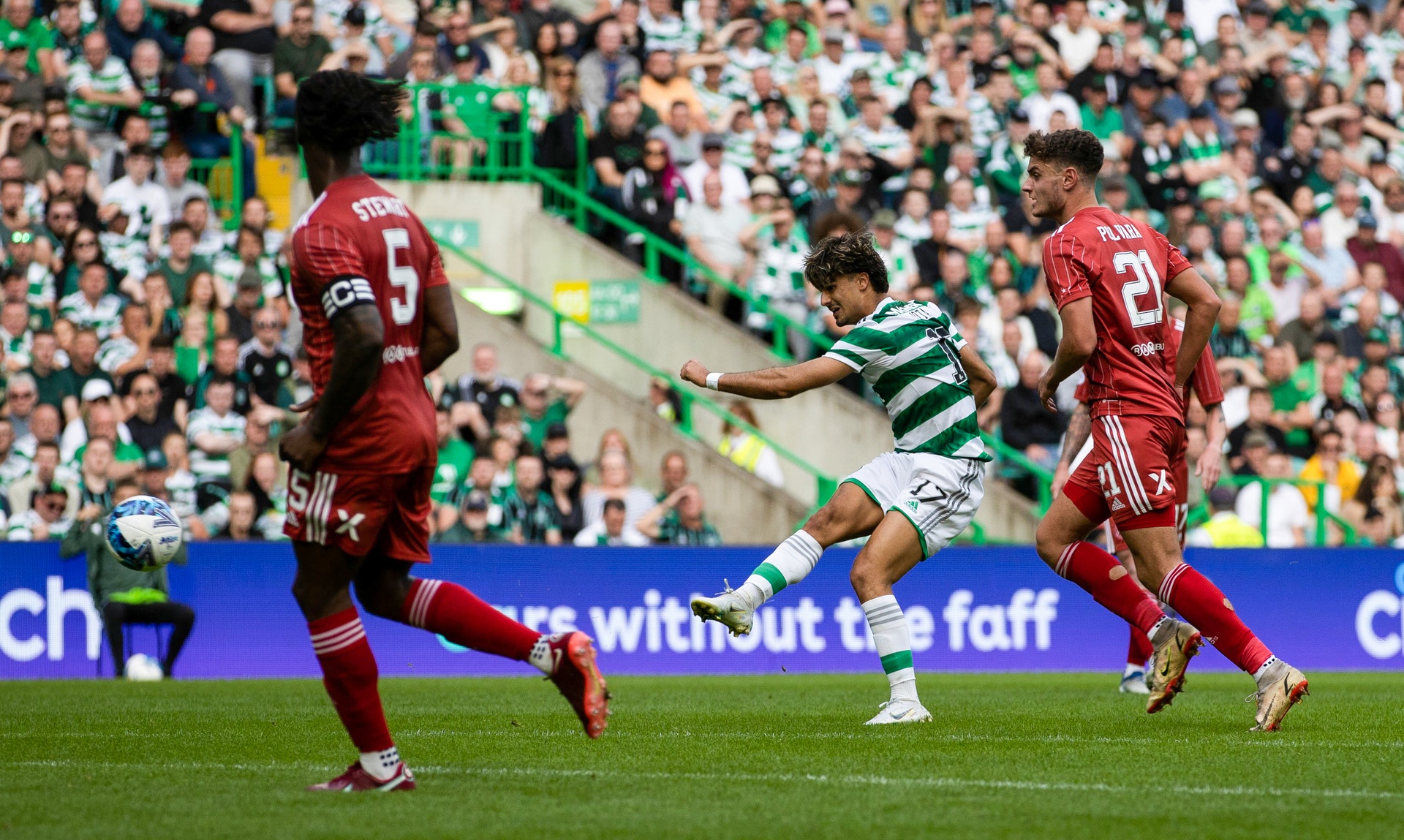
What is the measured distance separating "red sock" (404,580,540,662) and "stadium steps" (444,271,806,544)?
1048 centimetres

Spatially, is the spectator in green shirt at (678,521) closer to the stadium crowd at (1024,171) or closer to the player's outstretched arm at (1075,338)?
the stadium crowd at (1024,171)

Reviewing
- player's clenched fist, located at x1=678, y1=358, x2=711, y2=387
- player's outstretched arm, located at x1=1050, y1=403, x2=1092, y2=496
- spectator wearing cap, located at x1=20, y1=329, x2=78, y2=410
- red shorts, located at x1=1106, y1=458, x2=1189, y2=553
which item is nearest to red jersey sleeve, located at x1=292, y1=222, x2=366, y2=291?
player's clenched fist, located at x1=678, y1=358, x2=711, y2=387

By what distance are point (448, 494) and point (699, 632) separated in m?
2.51

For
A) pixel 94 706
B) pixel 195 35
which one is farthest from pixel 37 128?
pixel 94 706

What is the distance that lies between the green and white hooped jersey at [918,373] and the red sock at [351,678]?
282cm

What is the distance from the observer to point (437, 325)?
625 cm

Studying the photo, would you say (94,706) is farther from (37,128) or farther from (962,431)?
(37,128)

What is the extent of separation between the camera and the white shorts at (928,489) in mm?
8422

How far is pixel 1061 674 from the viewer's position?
14492 millimetres

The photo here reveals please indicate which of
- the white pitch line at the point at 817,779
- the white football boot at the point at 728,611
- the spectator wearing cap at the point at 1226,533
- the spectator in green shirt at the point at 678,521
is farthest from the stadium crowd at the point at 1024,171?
the white pitch line at the point at 817,779

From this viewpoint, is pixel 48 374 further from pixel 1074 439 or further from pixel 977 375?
pixel 977 375

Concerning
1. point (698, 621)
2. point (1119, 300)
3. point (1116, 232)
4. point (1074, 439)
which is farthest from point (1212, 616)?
point (698, 621)

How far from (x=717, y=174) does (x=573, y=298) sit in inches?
75.7

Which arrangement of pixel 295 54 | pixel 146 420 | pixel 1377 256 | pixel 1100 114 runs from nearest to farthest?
1. pixel 146 420
2. pixel 295 54
3. pixel 1377 256
4. pixel 1100 114
